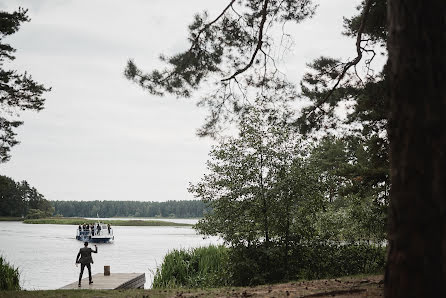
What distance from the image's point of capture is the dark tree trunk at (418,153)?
4141 mm

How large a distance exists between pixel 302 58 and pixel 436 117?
7.40 meters

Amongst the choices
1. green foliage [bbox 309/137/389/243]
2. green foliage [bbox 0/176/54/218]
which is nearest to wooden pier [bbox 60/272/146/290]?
green foliage [bbox 309/137/389/243]

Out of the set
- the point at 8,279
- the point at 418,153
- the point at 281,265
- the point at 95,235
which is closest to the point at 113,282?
the point at 8,279

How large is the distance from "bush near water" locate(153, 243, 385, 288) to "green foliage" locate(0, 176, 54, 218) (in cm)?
11184

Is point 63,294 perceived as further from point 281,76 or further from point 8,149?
point 8,149

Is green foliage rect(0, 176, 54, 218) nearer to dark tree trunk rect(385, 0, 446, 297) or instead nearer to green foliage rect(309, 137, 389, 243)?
green foliage rect(309, 137, 389, 243)

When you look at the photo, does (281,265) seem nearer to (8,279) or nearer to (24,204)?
(8,279)

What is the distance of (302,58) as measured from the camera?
11359 mm

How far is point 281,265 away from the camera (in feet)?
42.5

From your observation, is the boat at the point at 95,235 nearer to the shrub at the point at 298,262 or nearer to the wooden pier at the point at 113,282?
the wooden pier at the point at 113,282

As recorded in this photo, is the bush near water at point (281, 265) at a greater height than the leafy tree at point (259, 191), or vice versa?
the leafy tree at point (259, 191)

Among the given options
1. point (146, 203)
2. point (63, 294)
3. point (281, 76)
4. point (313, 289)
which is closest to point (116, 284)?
point (63, 294)

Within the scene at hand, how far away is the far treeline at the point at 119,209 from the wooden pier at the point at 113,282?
139 m

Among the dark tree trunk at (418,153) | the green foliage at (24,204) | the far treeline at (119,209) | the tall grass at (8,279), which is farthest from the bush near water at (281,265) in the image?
the far treeline at (119,209)
